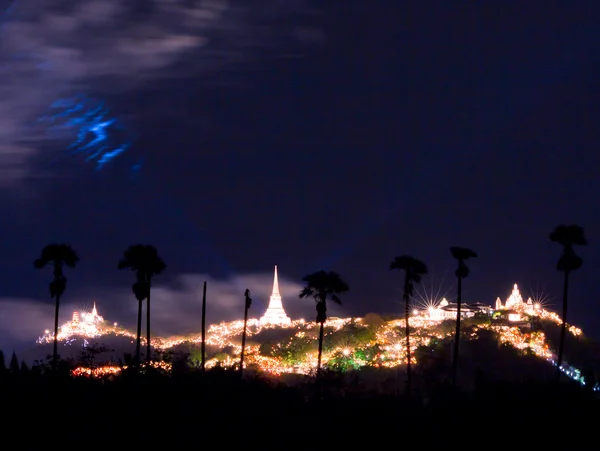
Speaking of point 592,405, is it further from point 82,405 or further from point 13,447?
point 13,447

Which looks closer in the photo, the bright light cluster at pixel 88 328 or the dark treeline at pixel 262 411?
the dark treeline at pixel 262 411

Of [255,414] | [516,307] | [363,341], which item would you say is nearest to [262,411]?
[255,414]

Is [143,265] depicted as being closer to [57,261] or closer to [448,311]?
[57,261]

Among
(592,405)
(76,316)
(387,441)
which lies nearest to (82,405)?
(387,441)

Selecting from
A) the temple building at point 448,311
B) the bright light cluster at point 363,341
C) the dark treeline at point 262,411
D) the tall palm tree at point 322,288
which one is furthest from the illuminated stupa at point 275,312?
the dark treeline at point 262,411

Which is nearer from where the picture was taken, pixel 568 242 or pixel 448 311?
pixel 568 242

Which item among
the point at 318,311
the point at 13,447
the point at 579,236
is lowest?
the point at 13,447

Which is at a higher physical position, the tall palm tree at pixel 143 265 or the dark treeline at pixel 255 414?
the tall palm tree at pixel 143 265

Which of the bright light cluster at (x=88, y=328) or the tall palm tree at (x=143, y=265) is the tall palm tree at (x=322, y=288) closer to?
Answer: the tall palm tree at (x=143, y=265)
